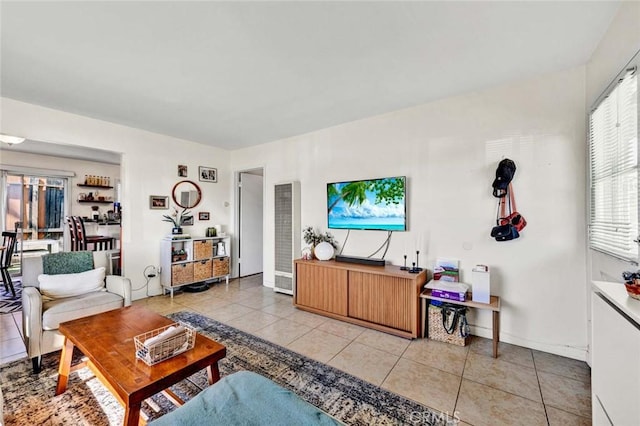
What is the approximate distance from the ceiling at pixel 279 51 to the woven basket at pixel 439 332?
225 centimetres

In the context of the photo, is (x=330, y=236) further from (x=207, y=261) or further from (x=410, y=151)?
(x=207, y=261)

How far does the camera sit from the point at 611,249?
5.75 ft

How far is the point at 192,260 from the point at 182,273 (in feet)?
0.81

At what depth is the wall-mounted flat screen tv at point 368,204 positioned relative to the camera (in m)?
3.09

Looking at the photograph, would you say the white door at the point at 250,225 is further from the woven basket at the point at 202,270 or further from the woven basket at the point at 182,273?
the woven basket at the point at 182,273

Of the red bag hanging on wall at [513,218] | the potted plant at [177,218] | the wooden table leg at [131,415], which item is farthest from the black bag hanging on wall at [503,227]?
the potted plant at [177,218]

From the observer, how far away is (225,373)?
206 centimetres

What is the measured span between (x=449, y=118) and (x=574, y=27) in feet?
3.74

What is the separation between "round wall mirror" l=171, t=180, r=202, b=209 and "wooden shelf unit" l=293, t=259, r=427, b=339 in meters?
2.40

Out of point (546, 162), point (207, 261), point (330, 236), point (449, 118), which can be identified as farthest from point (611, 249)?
point (207, 261)

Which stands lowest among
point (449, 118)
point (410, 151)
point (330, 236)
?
point (330, 236)

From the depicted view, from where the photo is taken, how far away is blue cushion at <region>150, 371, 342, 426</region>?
38.0 inches

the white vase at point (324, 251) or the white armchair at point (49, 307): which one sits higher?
the white vase at point (324, 251)

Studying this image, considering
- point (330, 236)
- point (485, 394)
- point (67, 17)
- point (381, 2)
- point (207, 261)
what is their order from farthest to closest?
point (207, 261)
point (330, 236)
point (485, 394)
point (67, 17)
point (381, 2)
